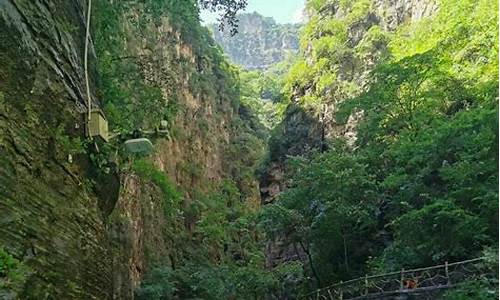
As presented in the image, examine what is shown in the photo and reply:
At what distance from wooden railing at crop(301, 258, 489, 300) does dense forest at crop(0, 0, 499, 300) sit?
0.65ft

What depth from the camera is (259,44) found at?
99125 mm

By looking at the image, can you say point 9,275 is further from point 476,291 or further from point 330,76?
point 330,76

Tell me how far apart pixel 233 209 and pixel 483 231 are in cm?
2063

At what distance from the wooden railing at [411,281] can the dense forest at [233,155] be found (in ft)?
0.65

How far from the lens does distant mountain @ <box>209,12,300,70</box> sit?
319ft

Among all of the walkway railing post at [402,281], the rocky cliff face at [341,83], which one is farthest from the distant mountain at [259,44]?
the walkway railing post at [402,281]

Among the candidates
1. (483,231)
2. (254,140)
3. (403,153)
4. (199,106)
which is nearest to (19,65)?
(483,231)

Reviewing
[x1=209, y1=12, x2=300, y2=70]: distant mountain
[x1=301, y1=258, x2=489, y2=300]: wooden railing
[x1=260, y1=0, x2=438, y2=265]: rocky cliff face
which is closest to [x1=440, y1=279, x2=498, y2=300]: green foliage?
[x1=301, y1=258, x2=489, y2=300]: wooden railing

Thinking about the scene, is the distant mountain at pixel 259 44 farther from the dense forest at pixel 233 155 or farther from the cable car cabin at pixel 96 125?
the cable car cabin at pixel 96 125

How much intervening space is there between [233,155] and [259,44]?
64357 mm

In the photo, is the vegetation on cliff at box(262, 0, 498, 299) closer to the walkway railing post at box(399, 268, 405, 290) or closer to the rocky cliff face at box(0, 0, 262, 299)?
the walkway railing post at box(399, 268, 405, 290)

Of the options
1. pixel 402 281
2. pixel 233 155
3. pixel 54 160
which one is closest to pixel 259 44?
pixel 233 155

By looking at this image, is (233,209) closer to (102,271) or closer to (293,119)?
(293,119)

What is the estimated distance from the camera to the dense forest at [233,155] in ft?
21.3
